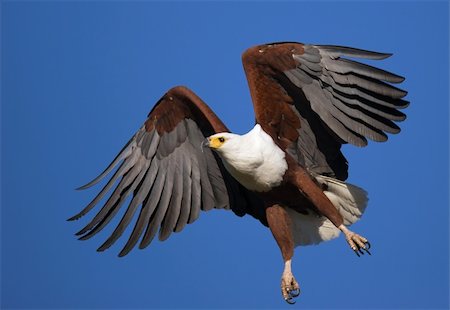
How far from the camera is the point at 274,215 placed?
1003 centimetres

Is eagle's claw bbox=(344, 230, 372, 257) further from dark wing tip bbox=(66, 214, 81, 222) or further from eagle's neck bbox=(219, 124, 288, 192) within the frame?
dark wing tip bbox=(66, 214, 81, 222)

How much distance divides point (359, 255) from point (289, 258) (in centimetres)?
75

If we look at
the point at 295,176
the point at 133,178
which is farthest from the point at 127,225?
the point at 295,176

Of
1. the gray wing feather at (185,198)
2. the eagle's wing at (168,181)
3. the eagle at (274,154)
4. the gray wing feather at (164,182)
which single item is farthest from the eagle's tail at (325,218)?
the gray wing feather at (185,198)

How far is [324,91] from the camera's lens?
9742 millimetres

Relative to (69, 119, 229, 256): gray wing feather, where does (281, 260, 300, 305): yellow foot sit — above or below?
below

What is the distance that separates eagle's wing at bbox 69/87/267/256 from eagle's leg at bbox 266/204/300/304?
49cm

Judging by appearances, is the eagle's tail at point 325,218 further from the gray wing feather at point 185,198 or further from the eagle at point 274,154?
the gray wing feather at point 185,198

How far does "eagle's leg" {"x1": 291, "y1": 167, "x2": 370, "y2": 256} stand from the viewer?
9.45 metres

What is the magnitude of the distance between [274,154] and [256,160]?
0.71 feet

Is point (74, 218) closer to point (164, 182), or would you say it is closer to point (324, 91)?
point (164, 182)

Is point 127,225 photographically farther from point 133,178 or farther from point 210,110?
point 210,110

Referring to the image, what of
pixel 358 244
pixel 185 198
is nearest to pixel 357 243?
pixel 358 244

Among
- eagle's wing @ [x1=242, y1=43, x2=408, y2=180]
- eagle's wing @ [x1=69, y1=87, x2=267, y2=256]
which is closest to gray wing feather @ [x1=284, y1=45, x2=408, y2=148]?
eagle's wing @ [x1=242, y1=43, x2=408, y2=180]
